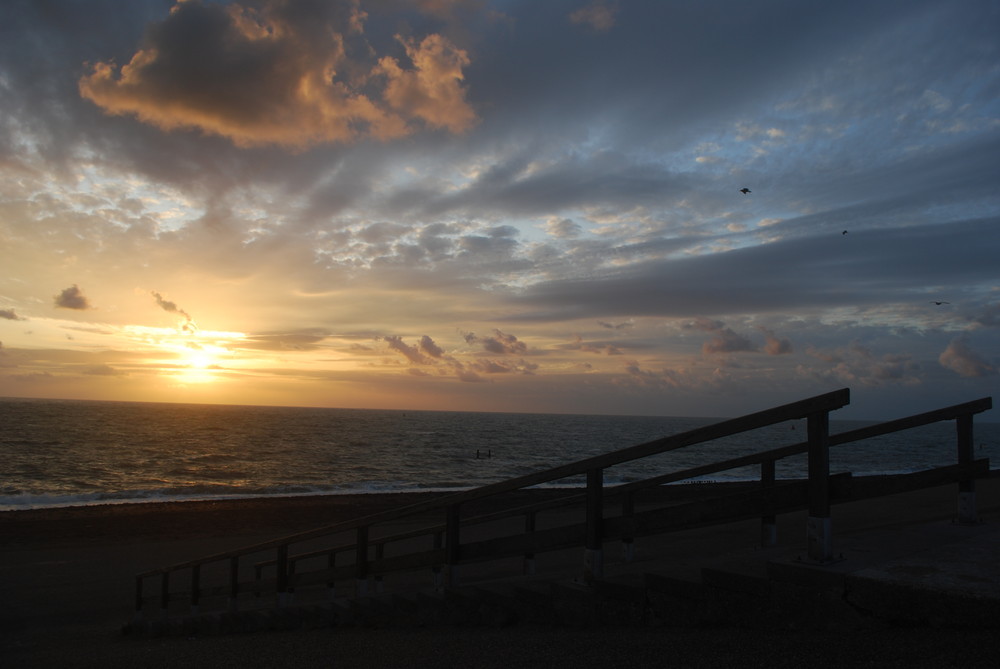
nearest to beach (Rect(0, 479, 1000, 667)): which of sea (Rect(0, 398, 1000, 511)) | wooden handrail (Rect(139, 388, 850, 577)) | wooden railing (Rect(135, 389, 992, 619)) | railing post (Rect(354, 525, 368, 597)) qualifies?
railing post (Rect(354, 525, 368, 597))

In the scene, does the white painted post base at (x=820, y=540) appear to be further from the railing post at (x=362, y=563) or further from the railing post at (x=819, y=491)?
the railing post at (x=362, y=563)

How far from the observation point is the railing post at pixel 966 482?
17.6ft

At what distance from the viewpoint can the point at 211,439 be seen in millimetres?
80938

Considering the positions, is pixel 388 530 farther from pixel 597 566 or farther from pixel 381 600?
pixel 597 566

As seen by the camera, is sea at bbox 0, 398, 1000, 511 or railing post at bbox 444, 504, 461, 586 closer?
railing post at bbox 444, 504, 461, 586

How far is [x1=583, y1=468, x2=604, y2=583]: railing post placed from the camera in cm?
432

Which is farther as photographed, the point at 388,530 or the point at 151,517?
the point at 151,517

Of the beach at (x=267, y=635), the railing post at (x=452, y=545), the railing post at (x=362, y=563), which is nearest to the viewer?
the beach at (x=267, y=635)

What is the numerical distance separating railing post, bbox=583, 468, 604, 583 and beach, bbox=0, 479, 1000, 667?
0.44 m

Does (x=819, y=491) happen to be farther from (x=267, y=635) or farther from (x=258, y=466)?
(x=258, y=466)

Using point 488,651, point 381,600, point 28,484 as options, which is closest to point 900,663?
point 488,651

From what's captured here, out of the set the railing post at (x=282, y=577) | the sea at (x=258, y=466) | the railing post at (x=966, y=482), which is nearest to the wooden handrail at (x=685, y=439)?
the railing post at (x=966, y=482)

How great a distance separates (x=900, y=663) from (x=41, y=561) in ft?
73.9

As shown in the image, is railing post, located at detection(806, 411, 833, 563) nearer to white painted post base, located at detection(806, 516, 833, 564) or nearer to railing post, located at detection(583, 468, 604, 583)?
white painted post base, located at detection(806, 516, 833, 564)
